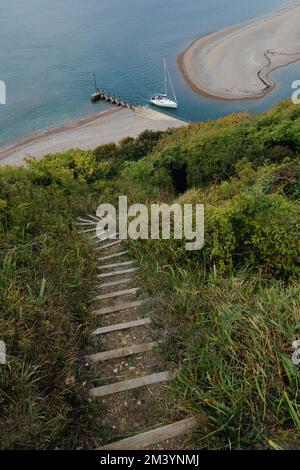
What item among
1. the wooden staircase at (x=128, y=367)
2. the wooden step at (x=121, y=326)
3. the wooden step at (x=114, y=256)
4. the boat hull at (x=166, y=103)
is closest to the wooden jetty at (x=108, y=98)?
the boat hull at (x=166, y=103)

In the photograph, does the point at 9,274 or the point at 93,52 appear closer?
the point at 9,274

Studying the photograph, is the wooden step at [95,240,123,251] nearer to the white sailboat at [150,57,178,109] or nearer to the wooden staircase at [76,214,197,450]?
the wooden staircase at [76,214,197,450]

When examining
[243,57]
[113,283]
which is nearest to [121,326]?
[113,283]

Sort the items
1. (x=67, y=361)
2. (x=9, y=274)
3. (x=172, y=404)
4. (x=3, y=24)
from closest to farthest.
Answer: (x=172, y=404)
(x=67, y=361)
(x=9, y=274)
(x=3, y=24)

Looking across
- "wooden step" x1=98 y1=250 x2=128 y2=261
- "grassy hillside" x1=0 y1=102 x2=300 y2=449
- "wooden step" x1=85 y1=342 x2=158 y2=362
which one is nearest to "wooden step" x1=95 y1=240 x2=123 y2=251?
"wooden step" x1=98 y1=250 x2=128 y2=261

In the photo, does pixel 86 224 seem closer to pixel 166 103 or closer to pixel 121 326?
pixel 121 326

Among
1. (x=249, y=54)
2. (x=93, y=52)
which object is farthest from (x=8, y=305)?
(x=93, y=52)

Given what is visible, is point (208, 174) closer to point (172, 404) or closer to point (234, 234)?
point (234, 234)
